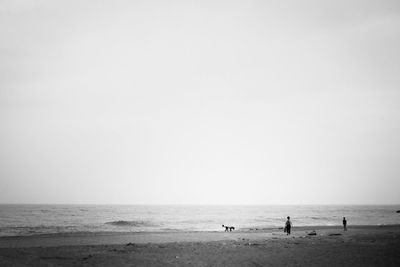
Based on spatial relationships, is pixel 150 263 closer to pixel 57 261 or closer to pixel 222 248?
pixel 57 261

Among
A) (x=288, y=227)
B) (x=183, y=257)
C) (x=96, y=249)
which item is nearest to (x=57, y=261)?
(x=96, y=249)

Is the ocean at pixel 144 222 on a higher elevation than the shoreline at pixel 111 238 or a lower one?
lower

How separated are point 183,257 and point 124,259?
3340 mm

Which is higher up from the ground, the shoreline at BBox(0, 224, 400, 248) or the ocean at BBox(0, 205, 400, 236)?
the shoreline at BBox(0, 224, 400, 248)

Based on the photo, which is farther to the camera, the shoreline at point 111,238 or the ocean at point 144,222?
the ocean at point 144,222

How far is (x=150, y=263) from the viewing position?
16.0m

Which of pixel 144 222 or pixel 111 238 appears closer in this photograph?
pixel 111 238

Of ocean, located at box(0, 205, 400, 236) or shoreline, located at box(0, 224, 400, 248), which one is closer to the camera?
shoreline, located at box(0, 224, 400, 248)

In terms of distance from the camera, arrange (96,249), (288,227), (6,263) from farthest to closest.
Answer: (288,227)
(96,249)
(6,263)

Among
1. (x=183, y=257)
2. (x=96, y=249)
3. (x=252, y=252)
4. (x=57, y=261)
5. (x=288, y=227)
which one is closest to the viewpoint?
(x=57, y=261)

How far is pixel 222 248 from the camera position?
21094 mm

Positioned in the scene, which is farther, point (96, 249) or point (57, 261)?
point (96, 249)

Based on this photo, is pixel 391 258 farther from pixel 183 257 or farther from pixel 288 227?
pixel 288 227

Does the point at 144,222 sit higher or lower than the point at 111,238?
lower
